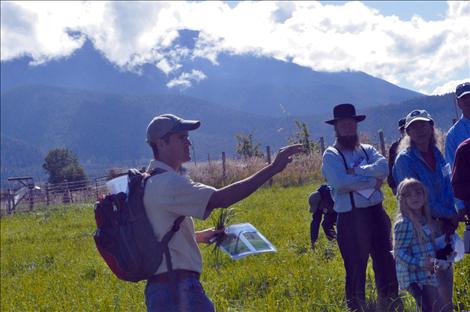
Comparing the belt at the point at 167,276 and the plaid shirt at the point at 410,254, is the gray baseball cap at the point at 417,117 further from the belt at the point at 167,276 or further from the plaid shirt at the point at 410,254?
the belt at the point at 167,276

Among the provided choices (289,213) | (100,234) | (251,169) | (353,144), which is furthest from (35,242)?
(100,234)

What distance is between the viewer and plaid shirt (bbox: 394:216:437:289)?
469 cm

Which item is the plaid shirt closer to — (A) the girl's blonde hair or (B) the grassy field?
(A) the girl's blonde hair

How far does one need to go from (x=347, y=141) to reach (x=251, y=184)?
7.59ft

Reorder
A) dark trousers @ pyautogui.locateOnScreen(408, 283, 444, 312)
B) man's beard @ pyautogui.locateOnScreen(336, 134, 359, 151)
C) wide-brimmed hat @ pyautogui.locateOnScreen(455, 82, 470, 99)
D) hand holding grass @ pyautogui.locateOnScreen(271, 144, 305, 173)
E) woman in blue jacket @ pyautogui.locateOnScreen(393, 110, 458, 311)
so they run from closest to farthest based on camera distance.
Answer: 1. hand holding grass @ pyautogui.locateOnScreen(271, 144, 305, 173)
2. dark trousers @ pyautogui.locateOnScreen(408, 283, 444, 312)
3. woman in blue jacket @ pyautogui.locateOnScreen(393, 110, 458, 311)
4. wide-brimmed hat @ pyautogui.locateOnScreen(455, 82, 470, 99)
5. man's beard @ pyautogui.locateOnScreen(336, 134, 359, 151)

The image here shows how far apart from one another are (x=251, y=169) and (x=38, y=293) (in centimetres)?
1497

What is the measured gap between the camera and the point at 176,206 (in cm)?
352

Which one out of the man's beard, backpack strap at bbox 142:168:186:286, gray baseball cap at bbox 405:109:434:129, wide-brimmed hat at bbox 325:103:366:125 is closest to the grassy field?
the man's beard

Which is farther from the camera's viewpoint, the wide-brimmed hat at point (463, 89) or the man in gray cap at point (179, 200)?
the wide-brimmed hat at point (463, 89)

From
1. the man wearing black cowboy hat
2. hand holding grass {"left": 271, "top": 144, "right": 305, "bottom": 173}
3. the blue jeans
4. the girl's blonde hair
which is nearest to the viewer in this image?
hand holding grass {"left": 271, "top": 144, "right": 305, "bottom": 173}

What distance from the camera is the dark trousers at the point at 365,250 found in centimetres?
542

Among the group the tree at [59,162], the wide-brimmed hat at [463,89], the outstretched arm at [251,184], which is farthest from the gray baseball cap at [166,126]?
the tree at [59,162]

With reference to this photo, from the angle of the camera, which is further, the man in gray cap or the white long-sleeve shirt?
the white long-sleeve shirt

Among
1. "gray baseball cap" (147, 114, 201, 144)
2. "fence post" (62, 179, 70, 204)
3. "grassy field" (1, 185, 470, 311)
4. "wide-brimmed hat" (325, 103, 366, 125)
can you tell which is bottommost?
"grassy field" (1, 185, 470, 311)
